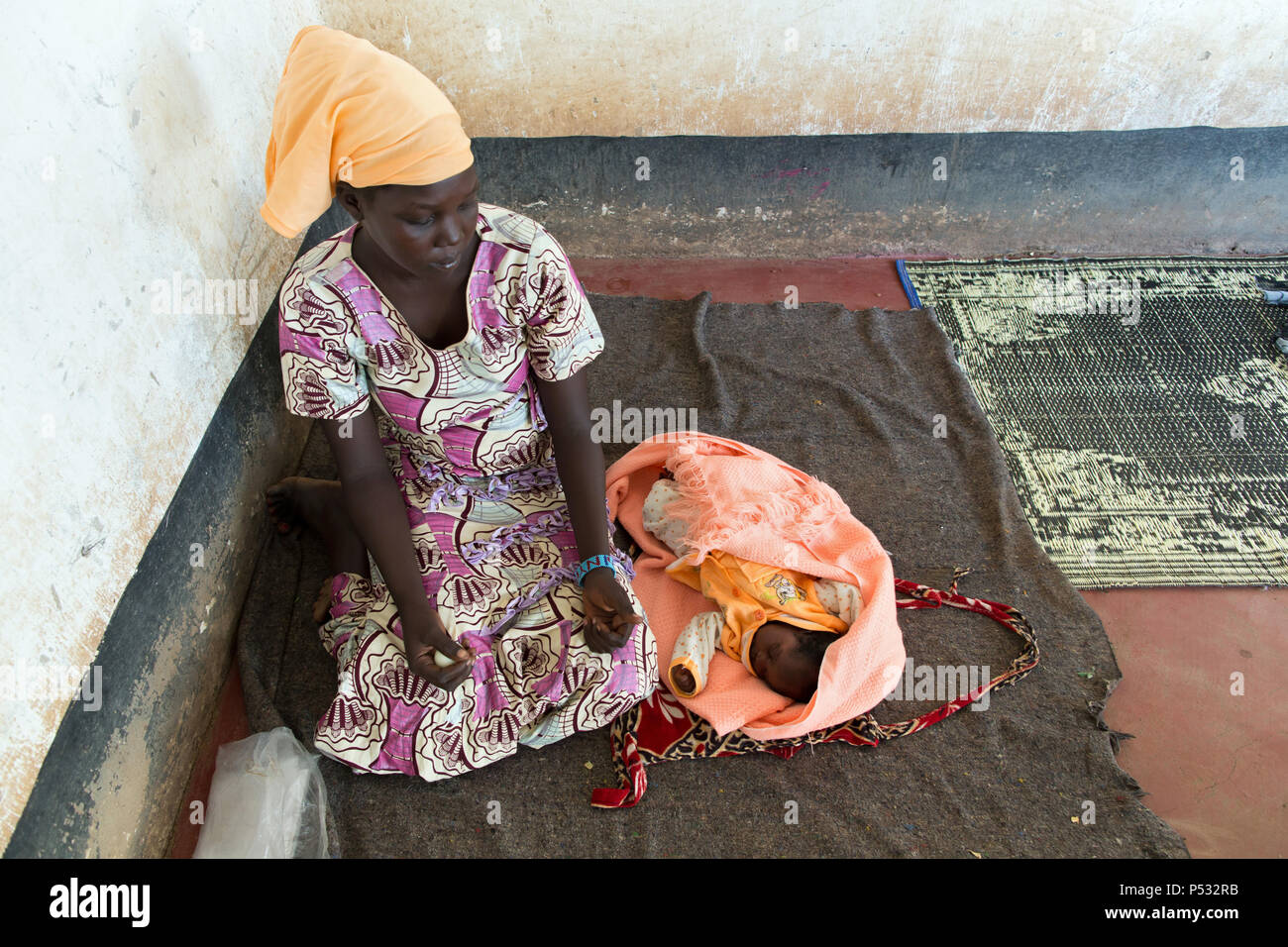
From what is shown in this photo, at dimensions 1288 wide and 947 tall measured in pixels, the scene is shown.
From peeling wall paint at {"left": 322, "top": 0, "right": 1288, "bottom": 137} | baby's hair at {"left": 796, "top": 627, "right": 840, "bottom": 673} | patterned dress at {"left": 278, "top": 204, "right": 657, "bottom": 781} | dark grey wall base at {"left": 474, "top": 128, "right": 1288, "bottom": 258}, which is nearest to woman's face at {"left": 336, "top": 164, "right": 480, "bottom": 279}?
patterned dress at {"left": 278, "top": 204, "right": 657, "bottom": 781}

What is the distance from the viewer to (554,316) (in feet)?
5.08

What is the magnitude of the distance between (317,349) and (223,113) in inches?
28.6

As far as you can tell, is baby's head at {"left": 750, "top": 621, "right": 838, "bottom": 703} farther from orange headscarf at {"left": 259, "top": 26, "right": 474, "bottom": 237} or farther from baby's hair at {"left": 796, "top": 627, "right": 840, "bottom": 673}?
orange headscarf at {"left": 259, "top": 26, "right": 474, "bottom": 237}

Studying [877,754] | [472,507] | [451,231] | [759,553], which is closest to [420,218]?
[451,231]

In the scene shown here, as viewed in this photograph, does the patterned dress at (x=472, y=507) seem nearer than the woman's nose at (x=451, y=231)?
No

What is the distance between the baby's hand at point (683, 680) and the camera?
1762mm

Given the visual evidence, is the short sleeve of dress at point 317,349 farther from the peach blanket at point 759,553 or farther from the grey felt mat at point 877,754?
the peach blanket at point 759,553

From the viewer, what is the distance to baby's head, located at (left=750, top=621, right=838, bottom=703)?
1733 millimetres

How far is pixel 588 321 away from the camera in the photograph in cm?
161

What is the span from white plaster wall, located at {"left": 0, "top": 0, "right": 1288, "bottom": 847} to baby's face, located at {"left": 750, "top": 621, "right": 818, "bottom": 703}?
1.17m

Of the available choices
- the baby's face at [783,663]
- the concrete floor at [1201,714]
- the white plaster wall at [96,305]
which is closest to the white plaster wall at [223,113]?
the white plaster wall at [96,305]

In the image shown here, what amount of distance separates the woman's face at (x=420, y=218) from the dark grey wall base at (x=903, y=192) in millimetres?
1569

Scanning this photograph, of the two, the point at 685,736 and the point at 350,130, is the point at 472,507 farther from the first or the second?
the point at 350,130

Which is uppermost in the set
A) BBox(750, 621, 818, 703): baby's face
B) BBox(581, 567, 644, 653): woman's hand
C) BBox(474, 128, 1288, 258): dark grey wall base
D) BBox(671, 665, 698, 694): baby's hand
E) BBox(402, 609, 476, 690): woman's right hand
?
BBox(474, 128, 1288, 258): dark grey wall base
